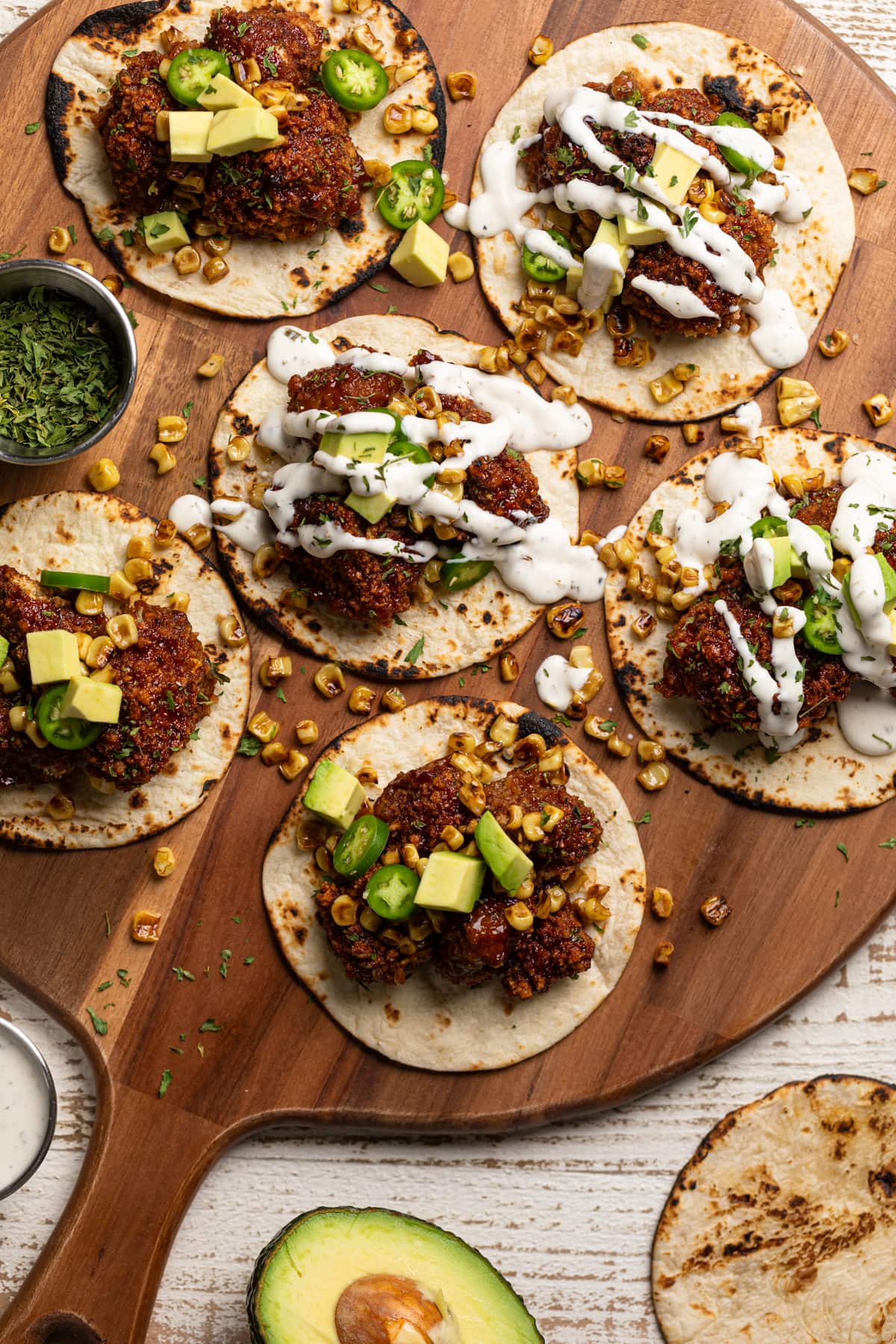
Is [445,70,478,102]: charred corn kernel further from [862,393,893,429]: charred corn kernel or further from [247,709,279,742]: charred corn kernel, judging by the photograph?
[247,709,279,742]: charred corn kernel

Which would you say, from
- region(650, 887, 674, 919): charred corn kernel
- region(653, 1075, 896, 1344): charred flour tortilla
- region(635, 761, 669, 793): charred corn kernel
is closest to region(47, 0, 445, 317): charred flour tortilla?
region(635, 761, 669, 793): charred corn kernel

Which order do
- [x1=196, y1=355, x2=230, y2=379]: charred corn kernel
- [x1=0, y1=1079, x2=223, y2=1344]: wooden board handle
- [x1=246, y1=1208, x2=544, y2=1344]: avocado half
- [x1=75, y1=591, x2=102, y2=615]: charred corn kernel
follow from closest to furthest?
[x1=246, y1=1208, x2=544, y2=1344]: avocado half
[x1=0, y1=1079, x2=223, y2=1344]: wooden board handle
[x1=75, y1=591, x2=102, y2=615]: charred corn kernel
[x1=196, y1=355, x2=230, y2=379]: charred corn kernel

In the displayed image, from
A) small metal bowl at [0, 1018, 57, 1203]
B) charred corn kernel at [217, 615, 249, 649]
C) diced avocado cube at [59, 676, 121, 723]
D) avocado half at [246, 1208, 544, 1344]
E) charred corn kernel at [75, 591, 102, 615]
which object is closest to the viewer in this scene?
avocado half at [246, 1208, 544, 1344]

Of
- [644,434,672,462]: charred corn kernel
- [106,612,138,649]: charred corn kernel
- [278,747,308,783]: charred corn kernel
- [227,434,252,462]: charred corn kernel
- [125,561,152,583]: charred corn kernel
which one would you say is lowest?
[278,747,308,783]: charred corn kernel

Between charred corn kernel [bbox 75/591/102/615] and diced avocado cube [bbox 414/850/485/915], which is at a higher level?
charred corn kernel [bbox 75/591/102/615]

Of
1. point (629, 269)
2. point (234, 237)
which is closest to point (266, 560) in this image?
point (234, 237)

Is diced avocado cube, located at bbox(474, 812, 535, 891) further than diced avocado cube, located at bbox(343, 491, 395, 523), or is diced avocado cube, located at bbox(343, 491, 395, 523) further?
diced avocado cube, located at bbox(343, 491, 395, 523)
